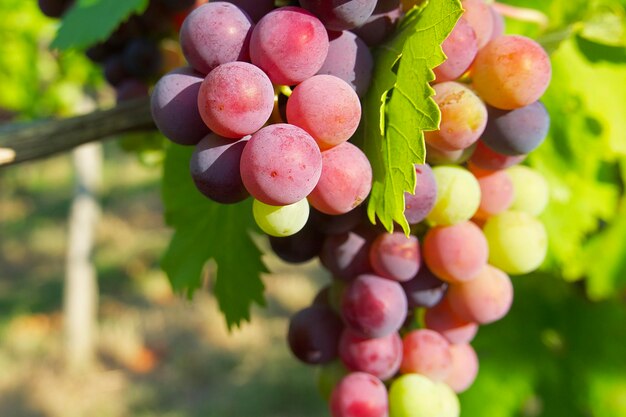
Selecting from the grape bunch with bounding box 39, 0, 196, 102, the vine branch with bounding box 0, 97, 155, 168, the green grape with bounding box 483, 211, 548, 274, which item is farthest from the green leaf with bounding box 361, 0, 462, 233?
the grape bunch with bounding box 39, 0, 196, 102

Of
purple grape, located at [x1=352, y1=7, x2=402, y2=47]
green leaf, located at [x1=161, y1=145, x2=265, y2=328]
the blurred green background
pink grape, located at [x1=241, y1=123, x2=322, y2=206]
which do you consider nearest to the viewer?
pink grape, located at [x1=241, y1=123, x2=322, y2=206]

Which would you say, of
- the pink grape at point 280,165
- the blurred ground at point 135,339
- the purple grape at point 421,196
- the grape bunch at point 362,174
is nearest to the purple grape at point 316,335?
the grape bunch at point 362,174

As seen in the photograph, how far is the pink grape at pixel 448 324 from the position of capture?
2.66ft

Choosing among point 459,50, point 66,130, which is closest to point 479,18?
point 459,50

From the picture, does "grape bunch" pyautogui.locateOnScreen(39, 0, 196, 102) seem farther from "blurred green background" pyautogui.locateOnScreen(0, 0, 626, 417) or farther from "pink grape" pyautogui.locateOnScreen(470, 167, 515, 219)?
"pink grape" pyautogui.locateOnScreen(470, 167, 515, 219)

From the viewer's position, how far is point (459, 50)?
2.08 ft

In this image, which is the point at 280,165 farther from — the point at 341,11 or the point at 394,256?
the point at 394,256

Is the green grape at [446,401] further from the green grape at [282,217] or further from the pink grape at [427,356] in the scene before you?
the green grape at [282,217]

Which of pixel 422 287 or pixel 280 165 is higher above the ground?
pixel 280 165

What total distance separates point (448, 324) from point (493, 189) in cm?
16

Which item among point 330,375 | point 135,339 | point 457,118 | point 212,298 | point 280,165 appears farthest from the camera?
point 212,298

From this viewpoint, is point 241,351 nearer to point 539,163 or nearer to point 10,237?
point 10,237

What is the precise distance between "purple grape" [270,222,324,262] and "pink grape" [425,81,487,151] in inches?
6.9

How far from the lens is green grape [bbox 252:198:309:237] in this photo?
1.90 ft
